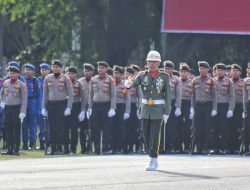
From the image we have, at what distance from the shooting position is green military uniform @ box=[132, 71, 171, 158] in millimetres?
18641

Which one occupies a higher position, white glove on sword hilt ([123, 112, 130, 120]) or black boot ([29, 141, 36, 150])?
white glove on sword hilt ([123, 112, 130, 120])

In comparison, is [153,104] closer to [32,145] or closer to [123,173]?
[123,173]

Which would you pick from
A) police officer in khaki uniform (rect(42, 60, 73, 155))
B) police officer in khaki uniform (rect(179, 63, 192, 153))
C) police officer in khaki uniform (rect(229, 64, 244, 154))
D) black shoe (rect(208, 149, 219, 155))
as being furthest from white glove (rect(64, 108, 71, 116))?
police officer in khaki uniform (rect(229, 64, 244, 154))

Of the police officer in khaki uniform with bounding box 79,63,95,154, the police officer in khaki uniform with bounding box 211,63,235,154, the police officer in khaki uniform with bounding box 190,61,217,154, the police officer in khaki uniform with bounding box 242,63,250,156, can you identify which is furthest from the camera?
the police officer in khaki uniform with bounding box 79,63,95,154

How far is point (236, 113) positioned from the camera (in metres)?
24.2

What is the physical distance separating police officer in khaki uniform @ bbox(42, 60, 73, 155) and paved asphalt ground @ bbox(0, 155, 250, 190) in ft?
6.00

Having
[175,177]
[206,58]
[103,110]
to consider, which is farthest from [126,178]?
[206,58]

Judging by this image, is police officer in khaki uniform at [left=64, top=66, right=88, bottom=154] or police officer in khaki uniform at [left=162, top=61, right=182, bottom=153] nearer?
police officer in khaki uniform at [left=162, top=61, right=182, bottom=153]

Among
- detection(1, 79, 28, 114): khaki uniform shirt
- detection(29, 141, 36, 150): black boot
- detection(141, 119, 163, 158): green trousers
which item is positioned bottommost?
detection(29, 141, 36, 150): black boot

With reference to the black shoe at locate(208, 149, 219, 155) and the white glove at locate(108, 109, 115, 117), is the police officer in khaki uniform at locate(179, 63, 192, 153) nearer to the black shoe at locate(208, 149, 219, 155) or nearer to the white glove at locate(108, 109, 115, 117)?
the black shoe at locate(208, 149, 219, 155)

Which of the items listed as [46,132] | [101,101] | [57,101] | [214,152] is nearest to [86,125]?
[46,132]

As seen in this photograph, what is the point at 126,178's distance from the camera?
17.2m

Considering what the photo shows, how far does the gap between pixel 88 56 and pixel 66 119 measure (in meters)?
17.6

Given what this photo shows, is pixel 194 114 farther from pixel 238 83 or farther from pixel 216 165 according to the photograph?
pixel 216 165
